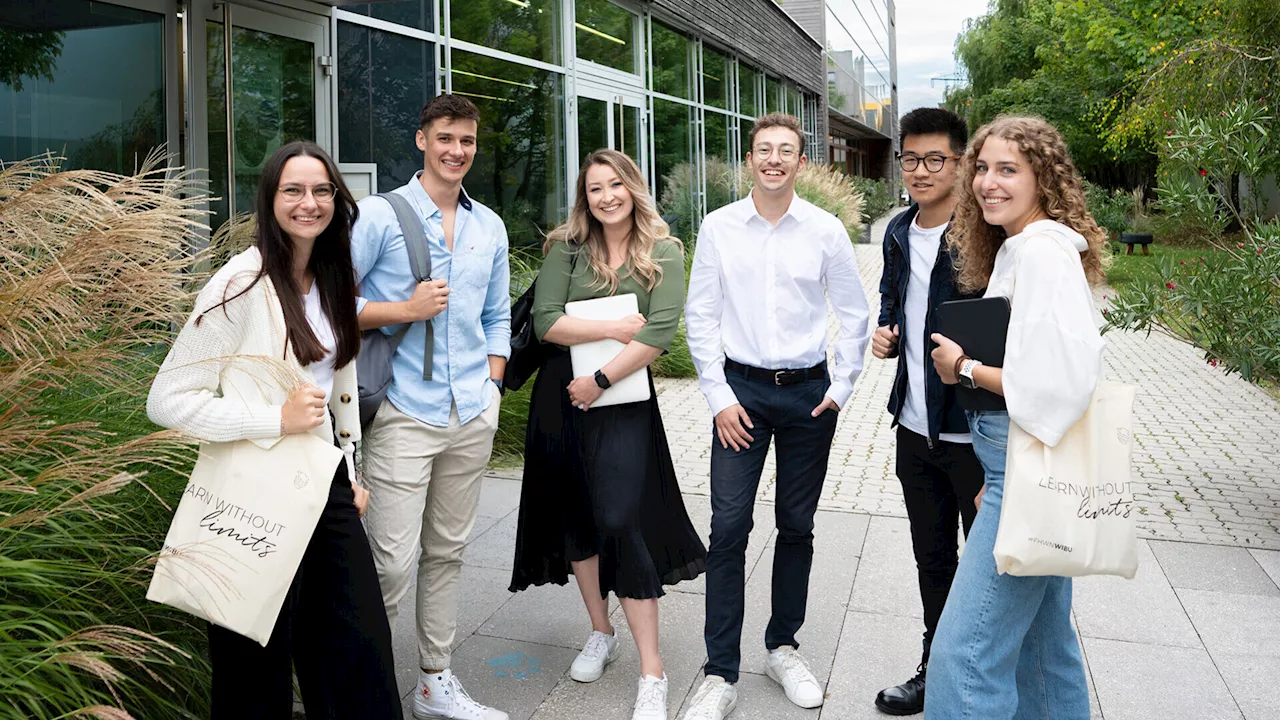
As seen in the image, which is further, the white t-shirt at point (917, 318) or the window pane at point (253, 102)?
the window pane at point (253, 102)

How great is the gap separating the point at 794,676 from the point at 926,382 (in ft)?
3.91

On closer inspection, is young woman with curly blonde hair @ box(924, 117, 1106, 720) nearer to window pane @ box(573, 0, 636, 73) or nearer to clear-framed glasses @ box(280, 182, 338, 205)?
clear-framed glasses @ box(280, 182, 338, 205)

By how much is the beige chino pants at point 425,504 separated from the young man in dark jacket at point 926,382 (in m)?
1.39

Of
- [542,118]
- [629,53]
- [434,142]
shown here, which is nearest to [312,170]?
[434,142]

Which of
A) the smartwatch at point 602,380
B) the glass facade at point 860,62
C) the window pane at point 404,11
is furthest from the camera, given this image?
the glass facade at point 860,62

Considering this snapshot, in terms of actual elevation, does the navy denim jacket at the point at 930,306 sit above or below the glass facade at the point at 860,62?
below

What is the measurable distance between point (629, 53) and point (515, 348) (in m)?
12.7

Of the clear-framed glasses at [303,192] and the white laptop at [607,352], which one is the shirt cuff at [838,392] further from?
the clear-framed glasses at [303,192]

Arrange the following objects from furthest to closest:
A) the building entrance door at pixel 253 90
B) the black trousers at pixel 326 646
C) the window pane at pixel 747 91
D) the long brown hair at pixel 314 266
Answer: the window pane at pixel 747 91
the building entrance door at pixel 253 90
the long brown hair at pixel 314 266
the black trousers at pixel 326 646

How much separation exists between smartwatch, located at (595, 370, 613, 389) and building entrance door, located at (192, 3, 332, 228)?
4277 millimetres

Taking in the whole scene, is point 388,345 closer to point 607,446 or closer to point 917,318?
point 607,446

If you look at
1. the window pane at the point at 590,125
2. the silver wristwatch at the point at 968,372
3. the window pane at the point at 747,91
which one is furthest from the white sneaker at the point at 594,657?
the window pane at the point at 747,91

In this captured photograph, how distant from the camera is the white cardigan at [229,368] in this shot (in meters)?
2.62

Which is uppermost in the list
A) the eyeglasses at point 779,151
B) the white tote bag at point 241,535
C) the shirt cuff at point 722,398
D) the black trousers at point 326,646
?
the eyeglasses at point 779,151
